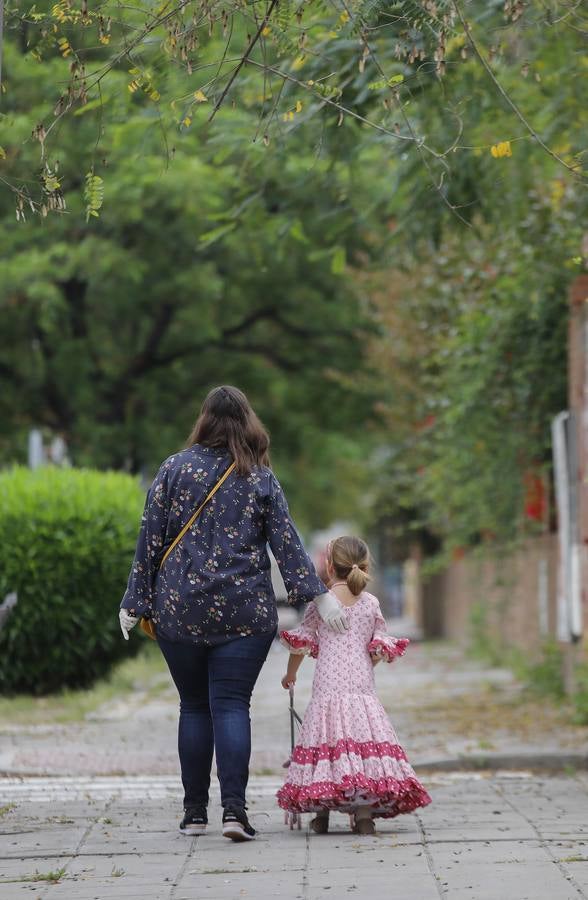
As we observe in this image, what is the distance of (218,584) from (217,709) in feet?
1.76

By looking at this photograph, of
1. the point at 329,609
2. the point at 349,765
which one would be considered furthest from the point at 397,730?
the point at 329,609

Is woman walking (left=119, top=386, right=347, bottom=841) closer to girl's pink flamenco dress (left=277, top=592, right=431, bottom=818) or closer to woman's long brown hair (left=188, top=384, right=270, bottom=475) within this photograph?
woman's long brown hair (left=188, top=384, right=270, bottom=475)

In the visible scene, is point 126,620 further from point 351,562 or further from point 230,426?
point 351,562

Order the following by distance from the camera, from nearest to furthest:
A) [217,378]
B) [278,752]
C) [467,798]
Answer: [467,798], [278,752], [217,378]

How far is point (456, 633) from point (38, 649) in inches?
702

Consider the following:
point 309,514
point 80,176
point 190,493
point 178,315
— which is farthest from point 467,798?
point 309,514

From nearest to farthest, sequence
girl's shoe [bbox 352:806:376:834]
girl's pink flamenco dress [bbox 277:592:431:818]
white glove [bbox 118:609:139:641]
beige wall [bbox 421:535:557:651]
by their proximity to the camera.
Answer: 1. white glove [bbox 118:609:139:641]
2. girl's pink flamenco dress [bbox 277:592:431:818]
3. girl's shoe [bbox 352:806:376:834]
4. beige wall [bbox 421:535:557:651]

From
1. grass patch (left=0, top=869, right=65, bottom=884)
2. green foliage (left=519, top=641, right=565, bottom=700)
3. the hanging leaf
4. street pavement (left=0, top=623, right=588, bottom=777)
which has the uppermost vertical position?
the hanging leaf

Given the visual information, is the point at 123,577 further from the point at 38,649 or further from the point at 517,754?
the point at 517,754

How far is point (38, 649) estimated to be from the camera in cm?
1489

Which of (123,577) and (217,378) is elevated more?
(217,378)

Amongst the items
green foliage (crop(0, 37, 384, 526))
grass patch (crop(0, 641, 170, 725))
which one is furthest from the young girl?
green foliage (crop(0, 37, 384, 526))

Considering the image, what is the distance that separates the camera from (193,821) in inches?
270

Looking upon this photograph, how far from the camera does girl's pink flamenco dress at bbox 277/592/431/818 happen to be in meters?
6.77
